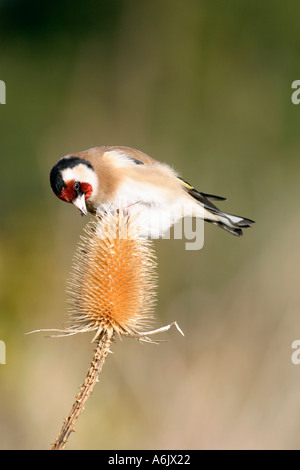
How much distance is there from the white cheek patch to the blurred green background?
4.23 ft

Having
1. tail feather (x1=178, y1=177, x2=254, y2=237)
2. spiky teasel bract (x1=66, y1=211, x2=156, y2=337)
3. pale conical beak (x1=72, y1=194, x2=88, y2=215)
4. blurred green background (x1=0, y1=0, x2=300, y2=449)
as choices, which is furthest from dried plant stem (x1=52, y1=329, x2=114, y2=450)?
blurred green background (x1=0, y1=0, x2=300, y2=449)

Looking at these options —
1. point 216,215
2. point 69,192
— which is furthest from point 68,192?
point 216,215

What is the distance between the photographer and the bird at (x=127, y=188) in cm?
284

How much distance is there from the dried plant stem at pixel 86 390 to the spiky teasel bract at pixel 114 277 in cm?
12

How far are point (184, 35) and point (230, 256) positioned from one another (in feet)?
7.75

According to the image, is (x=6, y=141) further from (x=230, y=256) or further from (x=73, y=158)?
(x=73, y=158)

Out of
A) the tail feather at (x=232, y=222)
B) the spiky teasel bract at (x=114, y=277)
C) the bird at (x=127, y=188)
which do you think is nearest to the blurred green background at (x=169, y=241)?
the tail feather at (x=232, y=222)

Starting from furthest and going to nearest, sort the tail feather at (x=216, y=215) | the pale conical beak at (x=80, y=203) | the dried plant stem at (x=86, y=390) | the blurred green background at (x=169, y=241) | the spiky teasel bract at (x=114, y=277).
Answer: the blurred green background at (x=169, y=241)
the tail feather at (x=216, y=215)
the pale conical beak at (x=80, y=203)
the spiky teasel bract at (x=114, y=277)
the dried plant stem at (x=86, y=390)

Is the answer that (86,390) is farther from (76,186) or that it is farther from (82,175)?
(82,175)

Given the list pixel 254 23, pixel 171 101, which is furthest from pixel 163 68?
pixel 254 23

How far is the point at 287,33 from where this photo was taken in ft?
19.9

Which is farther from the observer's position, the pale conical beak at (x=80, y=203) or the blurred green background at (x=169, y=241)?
the blurred green background at (x=169, y=241)

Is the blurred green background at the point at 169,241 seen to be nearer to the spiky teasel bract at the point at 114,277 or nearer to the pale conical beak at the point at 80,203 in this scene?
the pale conical beak at the point at 80,203
